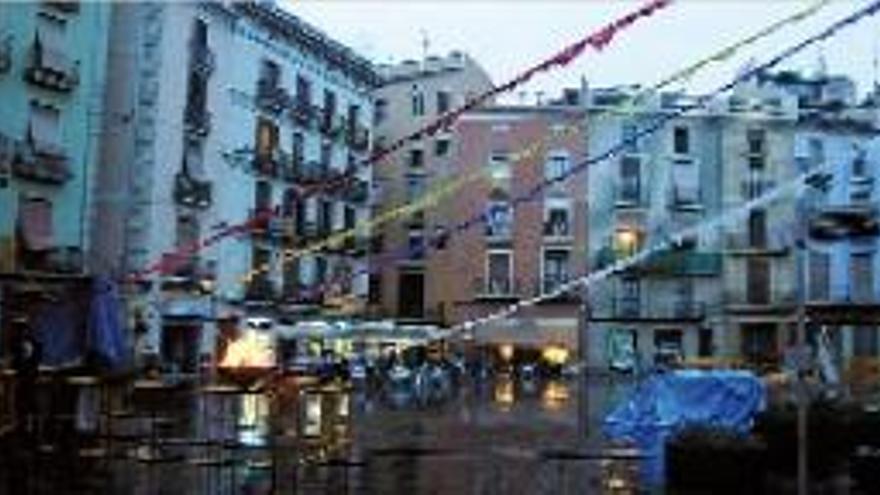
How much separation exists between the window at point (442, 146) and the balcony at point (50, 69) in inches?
983

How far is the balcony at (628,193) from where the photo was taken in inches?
2372

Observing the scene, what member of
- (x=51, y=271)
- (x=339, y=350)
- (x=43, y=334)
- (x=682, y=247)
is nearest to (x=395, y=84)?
(x=682, y=247)

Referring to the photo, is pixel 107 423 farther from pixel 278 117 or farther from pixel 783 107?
pixel 783 107

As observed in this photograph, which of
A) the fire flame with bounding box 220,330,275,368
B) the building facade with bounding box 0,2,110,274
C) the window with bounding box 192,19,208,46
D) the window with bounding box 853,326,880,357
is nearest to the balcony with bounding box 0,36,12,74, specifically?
the building facade with bounding box 0,2,110,274

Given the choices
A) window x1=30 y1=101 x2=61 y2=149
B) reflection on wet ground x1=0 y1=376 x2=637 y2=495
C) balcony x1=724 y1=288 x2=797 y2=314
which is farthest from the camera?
balcony x1=724 y1=288 x2=797 y2=314

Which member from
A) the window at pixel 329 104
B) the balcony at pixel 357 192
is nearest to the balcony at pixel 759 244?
the balcony at pixel 357 192

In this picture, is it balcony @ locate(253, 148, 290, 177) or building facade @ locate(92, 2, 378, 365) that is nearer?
building facade @ locate(92, 2, 378, 365)

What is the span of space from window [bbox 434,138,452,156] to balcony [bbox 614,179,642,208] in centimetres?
724

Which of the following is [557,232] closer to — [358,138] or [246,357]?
[358,138]

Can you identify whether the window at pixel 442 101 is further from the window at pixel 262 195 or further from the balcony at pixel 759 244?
the window at pixel 262 195

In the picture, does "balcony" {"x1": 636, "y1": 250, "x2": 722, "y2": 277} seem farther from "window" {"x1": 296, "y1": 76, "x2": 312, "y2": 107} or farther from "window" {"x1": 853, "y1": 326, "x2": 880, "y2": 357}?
"window" {"x1": 296, "y1": 76, "x2": 312, "y2": 107}

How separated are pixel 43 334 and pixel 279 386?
9.75 feet

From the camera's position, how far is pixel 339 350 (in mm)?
47938

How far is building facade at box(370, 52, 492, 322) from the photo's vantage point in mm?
61250
